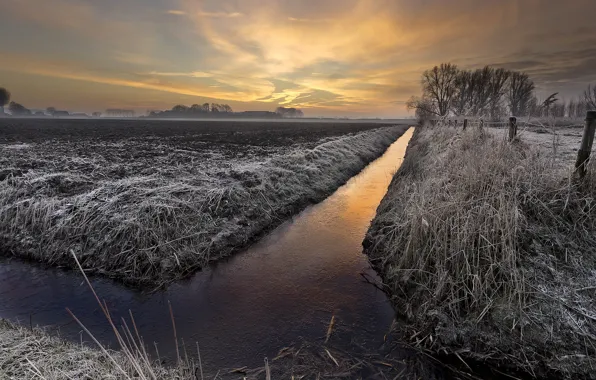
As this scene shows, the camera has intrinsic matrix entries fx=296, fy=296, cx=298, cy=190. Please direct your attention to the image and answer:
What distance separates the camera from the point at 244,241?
9625 millimetres

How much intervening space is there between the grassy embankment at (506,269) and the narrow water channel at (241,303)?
→ 1103mm

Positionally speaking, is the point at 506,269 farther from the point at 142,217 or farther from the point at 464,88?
the point at 464,88

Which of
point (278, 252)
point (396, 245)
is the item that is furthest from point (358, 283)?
point (278, 252)

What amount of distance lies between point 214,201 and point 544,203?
9150mm

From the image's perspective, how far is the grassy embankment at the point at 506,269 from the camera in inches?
187

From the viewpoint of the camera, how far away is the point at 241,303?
6.63 meters

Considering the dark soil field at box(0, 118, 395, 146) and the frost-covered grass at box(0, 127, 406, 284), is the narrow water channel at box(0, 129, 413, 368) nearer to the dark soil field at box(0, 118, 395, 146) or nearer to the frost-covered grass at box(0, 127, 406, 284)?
the frost-covered grass at box(0, 127, 406, 284)

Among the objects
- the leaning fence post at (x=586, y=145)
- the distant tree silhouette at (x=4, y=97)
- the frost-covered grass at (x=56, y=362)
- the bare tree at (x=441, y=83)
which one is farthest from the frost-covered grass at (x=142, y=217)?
the distant tree silhouette at (x=4, y=97)

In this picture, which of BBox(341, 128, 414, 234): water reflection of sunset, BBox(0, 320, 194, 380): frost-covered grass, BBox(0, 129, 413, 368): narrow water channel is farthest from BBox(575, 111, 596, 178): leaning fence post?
BBox(0, 320, 194, 380): frost-covered grass

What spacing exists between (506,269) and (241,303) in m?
5.31

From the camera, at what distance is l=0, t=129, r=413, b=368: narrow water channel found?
18.1ft

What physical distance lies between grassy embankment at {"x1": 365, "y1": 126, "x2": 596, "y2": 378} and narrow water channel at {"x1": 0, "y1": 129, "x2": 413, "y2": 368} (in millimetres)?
1103

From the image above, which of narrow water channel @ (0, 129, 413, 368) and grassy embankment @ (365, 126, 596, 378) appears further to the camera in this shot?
narrow water channel @ (0, 129, 413, 368)

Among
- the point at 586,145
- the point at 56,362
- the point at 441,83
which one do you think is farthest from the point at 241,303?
the point at 441,83
